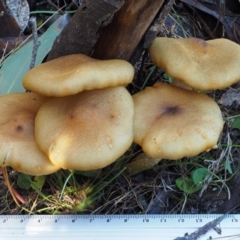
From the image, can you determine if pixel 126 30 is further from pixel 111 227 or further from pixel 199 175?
pixel 111 227

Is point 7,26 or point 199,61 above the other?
point 7,26

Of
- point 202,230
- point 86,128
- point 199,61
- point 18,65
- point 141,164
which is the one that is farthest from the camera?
point 18,65

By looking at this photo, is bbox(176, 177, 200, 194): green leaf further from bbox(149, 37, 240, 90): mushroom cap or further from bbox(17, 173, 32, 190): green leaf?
bbox(17, 173, 32, 190): green leaf

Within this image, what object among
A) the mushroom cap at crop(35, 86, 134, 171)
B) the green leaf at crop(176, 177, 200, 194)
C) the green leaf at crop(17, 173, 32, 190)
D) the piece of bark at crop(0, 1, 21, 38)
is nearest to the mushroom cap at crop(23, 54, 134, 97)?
the mushroom cap at crop(35, 86, 134, 171)

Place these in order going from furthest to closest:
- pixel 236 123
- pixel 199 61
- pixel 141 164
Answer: pixel 236 123 → pixel 141 164 → pixel 199 61

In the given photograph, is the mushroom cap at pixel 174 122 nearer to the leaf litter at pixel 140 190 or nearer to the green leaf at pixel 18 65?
the leaf litter at pixel 140 190

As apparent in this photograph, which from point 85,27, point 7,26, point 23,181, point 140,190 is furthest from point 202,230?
point 7,26
